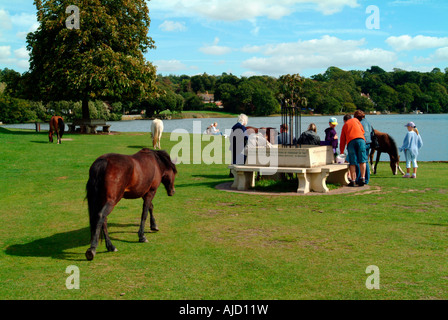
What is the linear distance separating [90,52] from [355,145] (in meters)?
28.2

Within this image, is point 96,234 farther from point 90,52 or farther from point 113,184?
point 90,52

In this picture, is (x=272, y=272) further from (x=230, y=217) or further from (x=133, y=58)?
(x=133, y=58)

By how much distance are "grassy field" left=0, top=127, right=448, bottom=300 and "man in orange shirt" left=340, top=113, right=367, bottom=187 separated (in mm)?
1010

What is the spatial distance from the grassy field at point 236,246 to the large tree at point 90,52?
23.6 meters

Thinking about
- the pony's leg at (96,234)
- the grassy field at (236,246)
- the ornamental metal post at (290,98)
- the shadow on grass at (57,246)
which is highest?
the ornamental metal post at (290,98)

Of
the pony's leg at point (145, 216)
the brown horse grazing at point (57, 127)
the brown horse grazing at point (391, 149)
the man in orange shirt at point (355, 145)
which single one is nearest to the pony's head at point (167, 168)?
the pony's leg at point (145, 216)

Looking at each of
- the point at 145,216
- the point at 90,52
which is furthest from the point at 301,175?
the point at 90,52

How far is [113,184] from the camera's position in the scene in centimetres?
698

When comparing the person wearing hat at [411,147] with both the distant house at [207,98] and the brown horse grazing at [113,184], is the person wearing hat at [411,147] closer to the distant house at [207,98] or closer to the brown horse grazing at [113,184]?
the brown horse grazing at [113,184]

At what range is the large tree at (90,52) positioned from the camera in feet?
118

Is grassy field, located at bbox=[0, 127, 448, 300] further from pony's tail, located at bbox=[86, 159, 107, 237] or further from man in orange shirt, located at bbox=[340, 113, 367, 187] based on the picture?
man in orange shirt, located at bbox=[340, 113, 367, 187]
